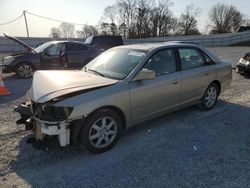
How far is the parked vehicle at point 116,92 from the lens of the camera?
12.0 ft

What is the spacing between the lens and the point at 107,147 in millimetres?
4094

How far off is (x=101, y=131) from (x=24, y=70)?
24.1ft

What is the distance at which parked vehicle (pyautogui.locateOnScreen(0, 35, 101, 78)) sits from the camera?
402 inches

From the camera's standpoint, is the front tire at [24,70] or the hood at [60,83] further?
the front tire at [24,70]

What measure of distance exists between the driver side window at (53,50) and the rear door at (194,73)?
6.59m

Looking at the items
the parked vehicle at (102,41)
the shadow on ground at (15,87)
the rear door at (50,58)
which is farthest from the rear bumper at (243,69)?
the parked vehicle at (102,41)

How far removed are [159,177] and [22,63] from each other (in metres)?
8.43

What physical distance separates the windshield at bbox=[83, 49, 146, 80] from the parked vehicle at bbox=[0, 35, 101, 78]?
5.74 m

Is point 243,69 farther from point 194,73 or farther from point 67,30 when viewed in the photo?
point 67,30

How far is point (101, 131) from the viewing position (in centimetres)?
397

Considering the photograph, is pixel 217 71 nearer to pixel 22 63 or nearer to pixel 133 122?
pixel 133 122

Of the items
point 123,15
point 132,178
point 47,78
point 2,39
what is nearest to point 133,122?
point 132,178

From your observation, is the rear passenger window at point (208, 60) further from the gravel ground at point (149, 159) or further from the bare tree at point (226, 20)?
the bare tree at point (226, 20)

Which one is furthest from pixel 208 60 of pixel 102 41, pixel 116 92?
pixel 102 41
